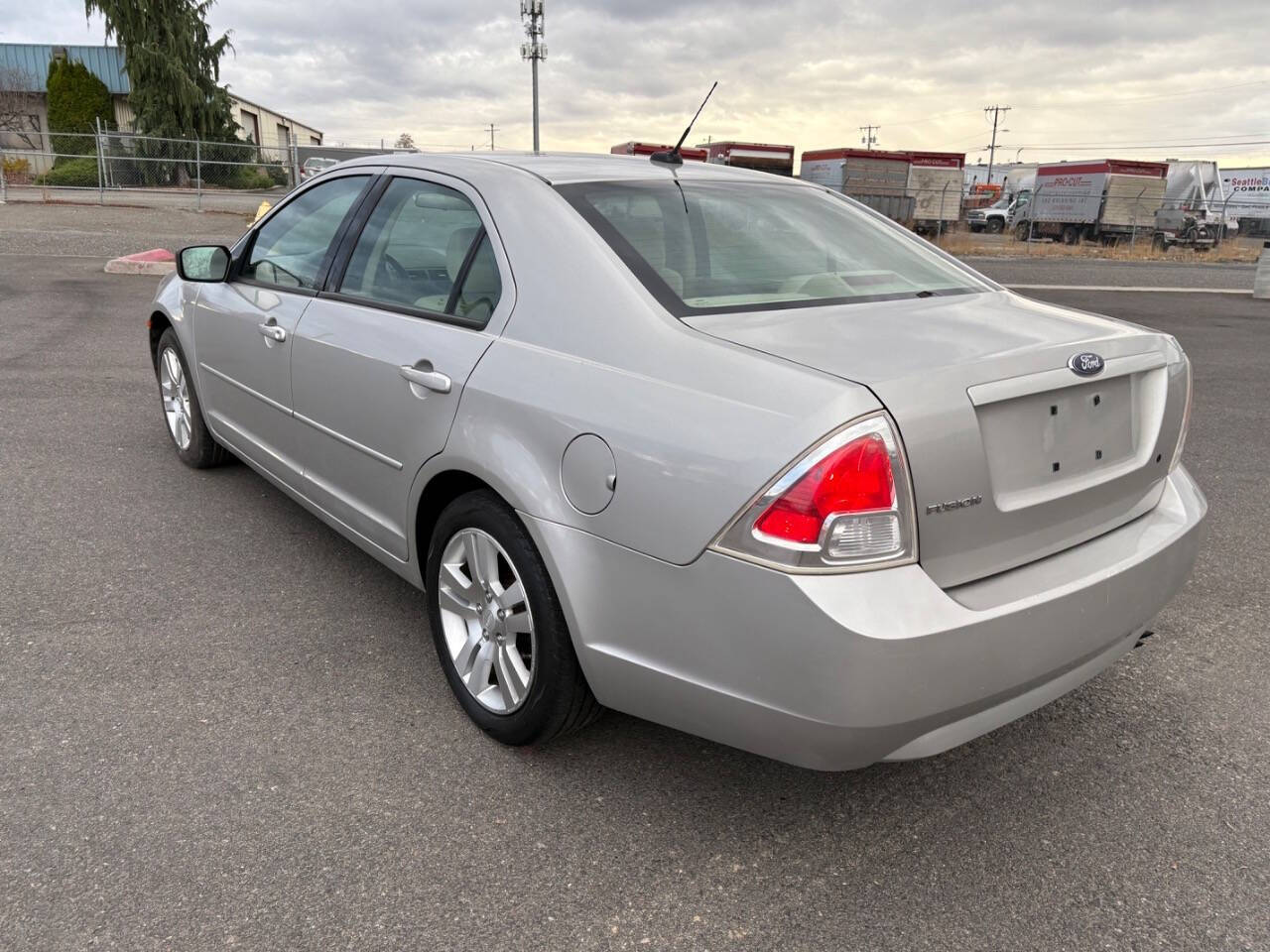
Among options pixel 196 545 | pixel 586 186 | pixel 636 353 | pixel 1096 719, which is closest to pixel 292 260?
pixel 196 545

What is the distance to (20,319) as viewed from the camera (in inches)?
372

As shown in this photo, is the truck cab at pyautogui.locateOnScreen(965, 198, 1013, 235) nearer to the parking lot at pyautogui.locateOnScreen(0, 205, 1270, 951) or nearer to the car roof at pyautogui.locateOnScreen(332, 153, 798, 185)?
the parking lot at pyautogui.locateOnScreen(0, 205, 1270, 951)

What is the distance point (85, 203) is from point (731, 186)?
2601 centimetres

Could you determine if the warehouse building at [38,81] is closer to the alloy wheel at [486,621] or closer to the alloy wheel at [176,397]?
the alloy wheel at [176,397]

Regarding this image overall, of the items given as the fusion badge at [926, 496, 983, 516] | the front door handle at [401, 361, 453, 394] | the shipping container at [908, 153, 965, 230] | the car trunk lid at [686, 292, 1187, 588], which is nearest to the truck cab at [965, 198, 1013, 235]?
the shipping container at [908, 153, 965, 230]

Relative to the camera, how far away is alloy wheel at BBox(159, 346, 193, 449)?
4992 millimetres

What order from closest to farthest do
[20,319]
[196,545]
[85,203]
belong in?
[196,545] → [20,319] → [85,203]

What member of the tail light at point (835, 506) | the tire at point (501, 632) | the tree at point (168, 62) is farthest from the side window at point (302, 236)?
the tree at point (168, 62)

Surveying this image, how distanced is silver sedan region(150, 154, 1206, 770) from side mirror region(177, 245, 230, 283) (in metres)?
1.08

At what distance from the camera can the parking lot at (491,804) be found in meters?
2.13

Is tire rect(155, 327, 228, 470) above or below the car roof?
below

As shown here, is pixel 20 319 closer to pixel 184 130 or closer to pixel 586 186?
pixel 586 186

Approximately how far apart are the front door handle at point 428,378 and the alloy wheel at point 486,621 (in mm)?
406

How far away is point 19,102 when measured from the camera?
43.8m
